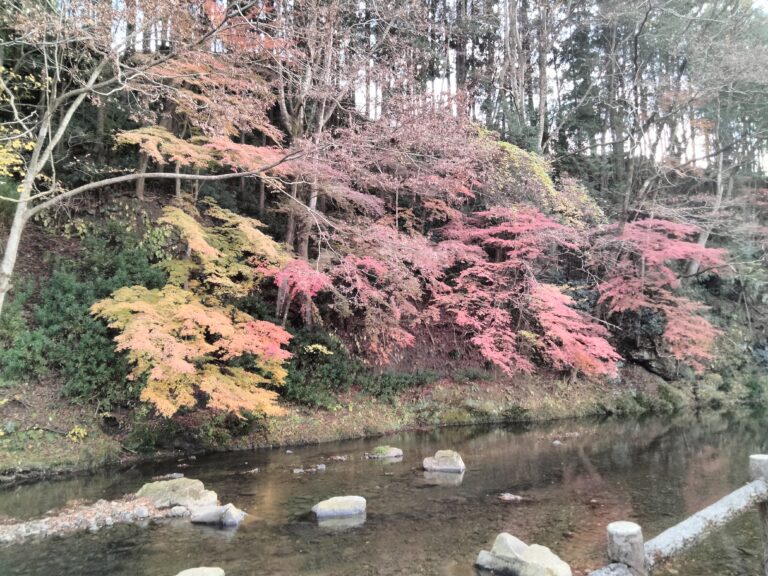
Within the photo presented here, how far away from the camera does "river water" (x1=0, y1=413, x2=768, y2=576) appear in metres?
5.57

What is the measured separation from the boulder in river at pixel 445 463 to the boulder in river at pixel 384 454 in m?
1.07

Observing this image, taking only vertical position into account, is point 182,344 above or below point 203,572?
above

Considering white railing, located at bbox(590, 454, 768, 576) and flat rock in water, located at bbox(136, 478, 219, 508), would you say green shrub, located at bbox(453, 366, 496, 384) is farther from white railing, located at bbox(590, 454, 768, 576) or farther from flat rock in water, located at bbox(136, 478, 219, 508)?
white railing, located at bbox(590, 454, 768, 576)

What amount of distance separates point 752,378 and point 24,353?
24634 millimetres

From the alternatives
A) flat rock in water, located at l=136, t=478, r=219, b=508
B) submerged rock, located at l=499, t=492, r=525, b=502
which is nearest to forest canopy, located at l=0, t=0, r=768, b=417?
flat rock in water, located at l=136, t=478, r=219, b=508

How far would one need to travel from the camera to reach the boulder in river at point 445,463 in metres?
9.20

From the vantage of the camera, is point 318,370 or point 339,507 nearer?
point 339,507

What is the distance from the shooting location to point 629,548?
263 centimetres

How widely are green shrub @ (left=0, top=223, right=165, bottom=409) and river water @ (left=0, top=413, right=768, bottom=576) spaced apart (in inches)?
71.7

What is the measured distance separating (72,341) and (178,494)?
462 centimetres

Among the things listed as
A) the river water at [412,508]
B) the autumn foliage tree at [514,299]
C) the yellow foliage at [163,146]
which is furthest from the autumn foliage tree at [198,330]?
the autumn foliage tree at [514,299]

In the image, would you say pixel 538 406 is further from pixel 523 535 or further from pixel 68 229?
pixel 68 229

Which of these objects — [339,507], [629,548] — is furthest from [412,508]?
[629,548]

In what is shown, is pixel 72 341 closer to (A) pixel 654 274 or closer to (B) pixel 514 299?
(B) pixel 514 299
